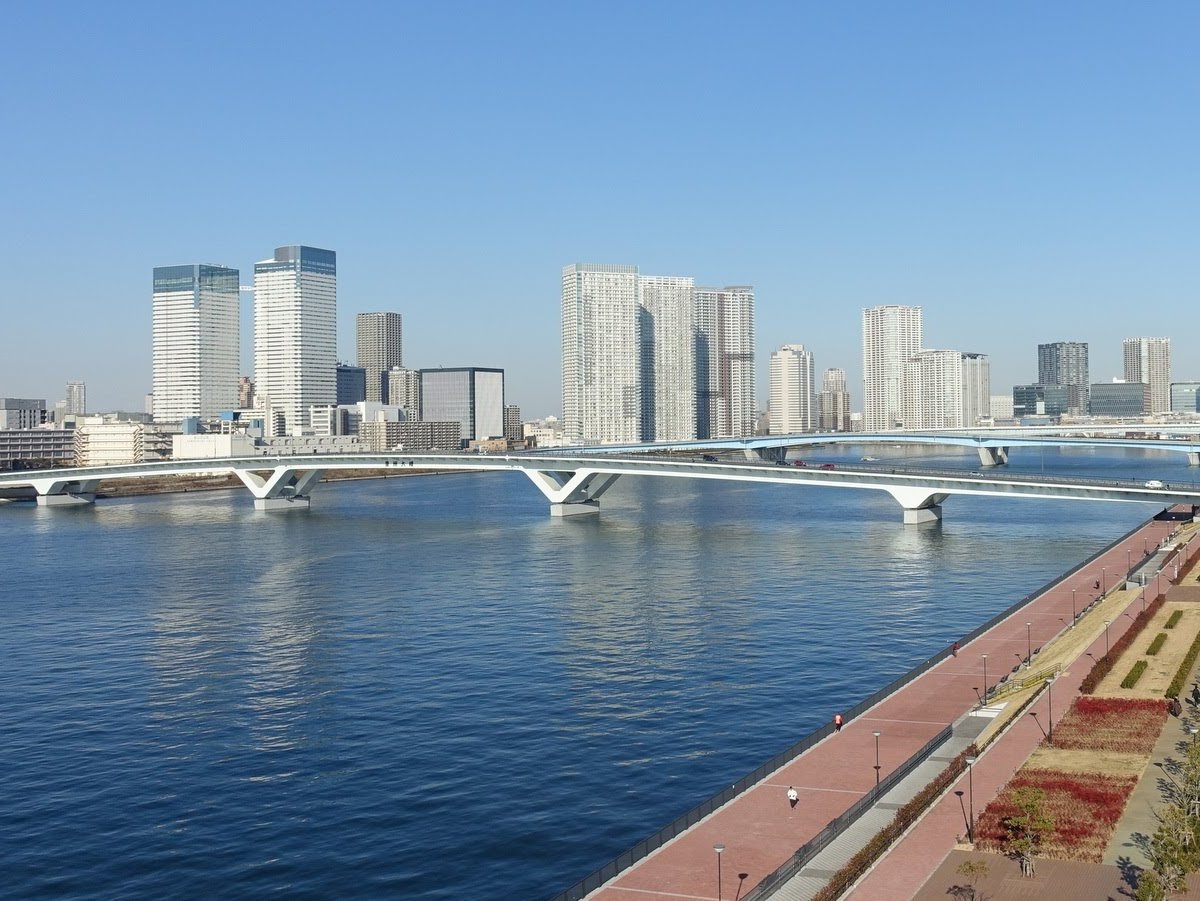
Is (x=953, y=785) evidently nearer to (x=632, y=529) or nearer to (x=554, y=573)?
(x=554, y=573)

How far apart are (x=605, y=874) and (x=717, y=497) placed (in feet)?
505

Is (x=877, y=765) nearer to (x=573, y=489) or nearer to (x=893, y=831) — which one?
(x=893, y=831)

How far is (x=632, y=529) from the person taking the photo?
429ft

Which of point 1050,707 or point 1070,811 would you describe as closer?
point 1070,811

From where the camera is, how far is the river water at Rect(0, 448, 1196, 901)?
36844mm

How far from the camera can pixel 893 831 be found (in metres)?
32.6

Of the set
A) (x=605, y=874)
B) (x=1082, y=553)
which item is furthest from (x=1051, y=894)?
(x=1082, y=553)

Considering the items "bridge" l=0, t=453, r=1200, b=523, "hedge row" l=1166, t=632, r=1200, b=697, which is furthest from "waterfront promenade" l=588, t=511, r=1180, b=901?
"bridge" l=0, t=453, r=1200, b=523

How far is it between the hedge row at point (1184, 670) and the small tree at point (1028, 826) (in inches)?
589

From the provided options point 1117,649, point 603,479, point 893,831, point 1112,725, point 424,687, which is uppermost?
point 603,479

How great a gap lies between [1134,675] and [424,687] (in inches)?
1182

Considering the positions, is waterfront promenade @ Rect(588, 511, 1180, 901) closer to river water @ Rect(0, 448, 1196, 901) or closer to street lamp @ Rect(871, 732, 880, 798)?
street lamp @ Rect(871, 732, 880, 798)

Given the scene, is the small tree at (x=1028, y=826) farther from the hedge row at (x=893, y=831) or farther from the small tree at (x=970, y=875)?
the hedge row at (x=893, y=831)

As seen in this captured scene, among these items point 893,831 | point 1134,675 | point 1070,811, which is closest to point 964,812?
point 893,831
